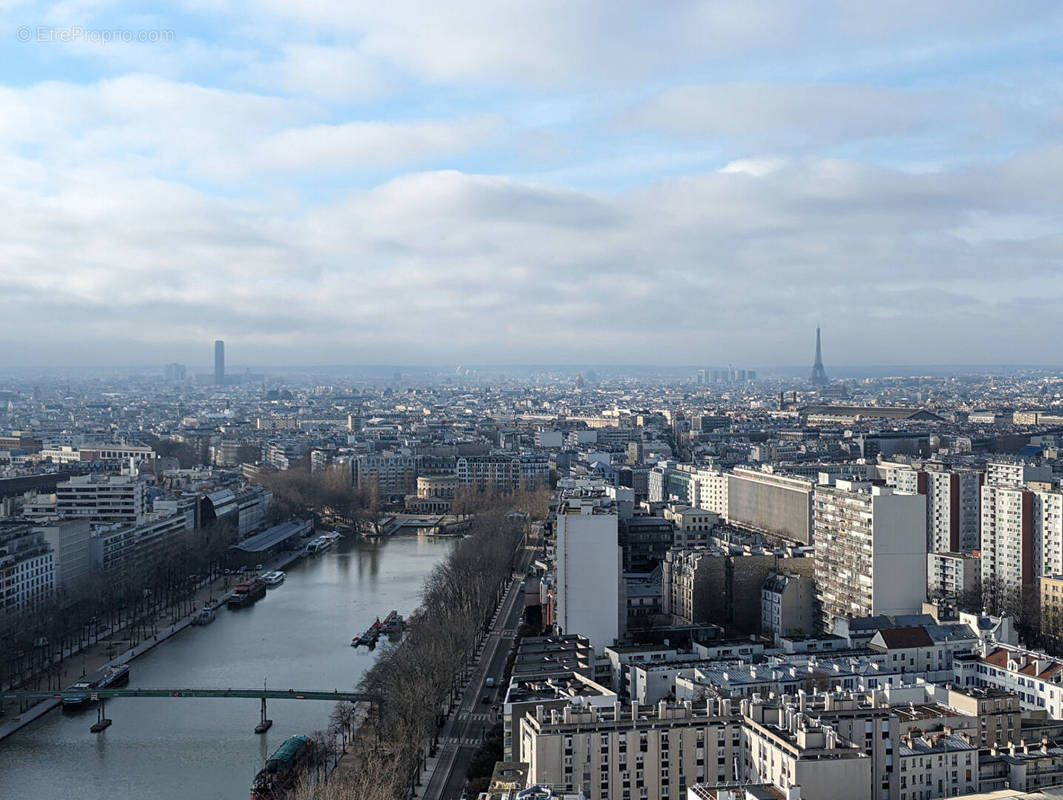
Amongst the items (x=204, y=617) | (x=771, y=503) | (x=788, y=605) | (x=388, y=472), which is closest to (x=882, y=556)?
(x=788, y=605)

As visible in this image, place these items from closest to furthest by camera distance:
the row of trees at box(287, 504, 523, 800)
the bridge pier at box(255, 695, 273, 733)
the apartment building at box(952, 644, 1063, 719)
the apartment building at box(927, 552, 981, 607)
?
the row of trees at box(287, 504, 523, 800)
the apartment building at box(952, 644, 1063, 719)
the bridge pier at box(255, 695, 273, 733)
the apartment building at box(927, 552, 981, 607)

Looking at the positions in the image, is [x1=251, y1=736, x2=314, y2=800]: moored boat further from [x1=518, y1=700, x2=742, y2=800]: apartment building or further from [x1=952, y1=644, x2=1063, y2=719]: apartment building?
[x1=952, y1=644, x2=1063, y2=719]: apartment building

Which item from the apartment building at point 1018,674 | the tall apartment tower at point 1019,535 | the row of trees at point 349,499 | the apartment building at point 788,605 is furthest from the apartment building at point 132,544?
the tall apartment tower at point 1019,535

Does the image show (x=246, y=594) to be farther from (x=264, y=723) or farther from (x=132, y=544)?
(x=264, y=723)

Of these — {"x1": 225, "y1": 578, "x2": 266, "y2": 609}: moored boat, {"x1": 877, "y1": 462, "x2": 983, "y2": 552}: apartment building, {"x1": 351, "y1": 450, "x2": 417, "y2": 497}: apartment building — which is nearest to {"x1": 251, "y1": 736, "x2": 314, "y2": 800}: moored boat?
{"x1": 225, "y1": 578, "x2": 266, "y2": 609}: moored boat

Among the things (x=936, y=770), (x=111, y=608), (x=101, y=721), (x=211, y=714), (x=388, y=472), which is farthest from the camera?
(x=388, y=472)
